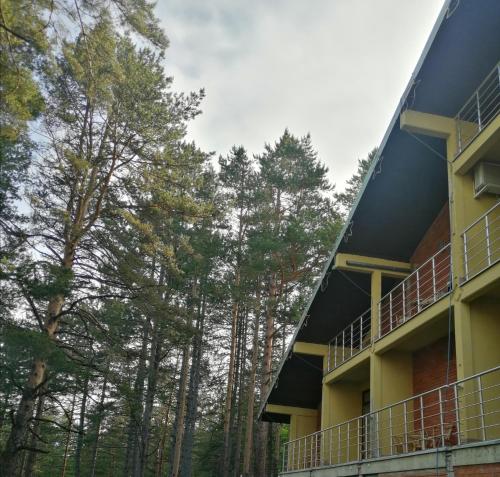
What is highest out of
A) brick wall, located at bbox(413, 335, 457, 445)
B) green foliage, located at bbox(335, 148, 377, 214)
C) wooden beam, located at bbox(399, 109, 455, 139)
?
green foliage, located at bbox(335, 148, 377, 214)

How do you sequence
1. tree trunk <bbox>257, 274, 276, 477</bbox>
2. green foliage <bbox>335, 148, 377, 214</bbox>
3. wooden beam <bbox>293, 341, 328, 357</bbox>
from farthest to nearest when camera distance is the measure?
1. green foliage <bbox>335, 148, 377, 214</bbox>
2. tree trunk <bbox>257, 274, 276, 477</bbox>
3. wooden beam <bbox>293, 341, 328, 357</bbox>

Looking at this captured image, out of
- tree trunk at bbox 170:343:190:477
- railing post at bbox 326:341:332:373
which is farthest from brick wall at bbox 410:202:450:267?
tree trunk at bbox 170:343:190:477

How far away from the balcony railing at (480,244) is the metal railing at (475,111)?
1.40 meters

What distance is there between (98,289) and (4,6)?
29.5ft

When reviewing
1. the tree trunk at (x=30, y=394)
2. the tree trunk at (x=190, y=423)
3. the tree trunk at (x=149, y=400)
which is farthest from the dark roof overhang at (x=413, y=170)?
the tree trunk at (x=149, y=400)

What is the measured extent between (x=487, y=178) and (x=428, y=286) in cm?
384

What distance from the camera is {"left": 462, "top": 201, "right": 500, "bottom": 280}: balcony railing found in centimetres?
857

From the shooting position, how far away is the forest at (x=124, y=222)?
10.3 m

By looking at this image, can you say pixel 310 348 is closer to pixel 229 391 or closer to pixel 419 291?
pixel 419 291

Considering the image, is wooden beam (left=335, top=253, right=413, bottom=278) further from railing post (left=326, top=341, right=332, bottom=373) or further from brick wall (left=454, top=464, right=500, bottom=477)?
brick wall (left=454, top=464, right=500, bottom=477)

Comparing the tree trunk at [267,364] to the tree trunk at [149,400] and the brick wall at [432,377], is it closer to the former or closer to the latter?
the tree trunk at [149,400]

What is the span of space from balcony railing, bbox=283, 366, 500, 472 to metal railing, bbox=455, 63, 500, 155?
4116 millimetres

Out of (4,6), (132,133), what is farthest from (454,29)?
(132,133)

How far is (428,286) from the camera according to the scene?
12.1 metres
